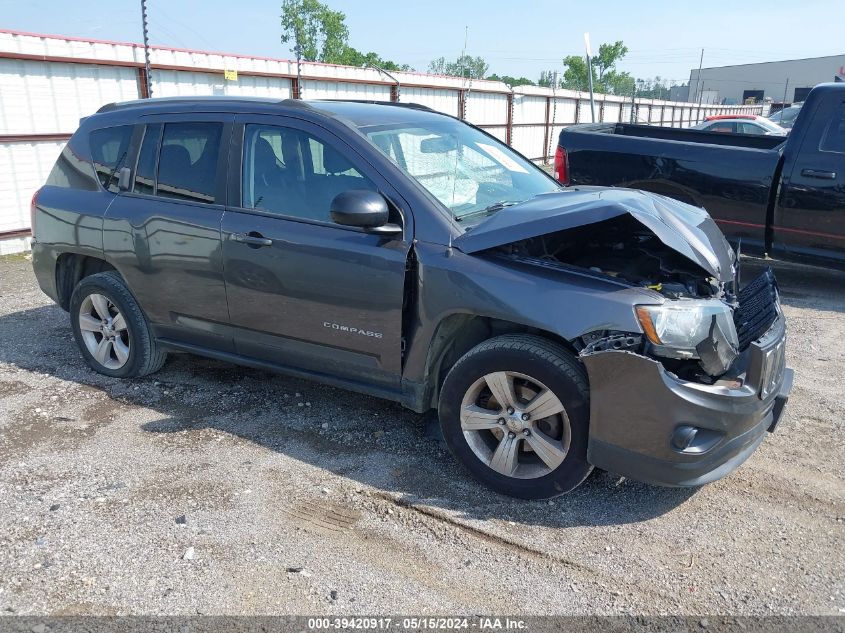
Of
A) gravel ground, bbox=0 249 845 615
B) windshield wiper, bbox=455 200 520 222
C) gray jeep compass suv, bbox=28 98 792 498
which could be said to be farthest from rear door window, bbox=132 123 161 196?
windshield wiper, bbox=455 200 520 222

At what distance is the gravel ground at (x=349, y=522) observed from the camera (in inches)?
112

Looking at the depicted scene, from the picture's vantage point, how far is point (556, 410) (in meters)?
3.28

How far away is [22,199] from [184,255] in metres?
6.36

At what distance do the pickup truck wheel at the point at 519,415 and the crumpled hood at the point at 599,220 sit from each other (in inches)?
19.8

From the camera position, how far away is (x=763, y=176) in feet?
23.3

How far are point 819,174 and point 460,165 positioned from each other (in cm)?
452

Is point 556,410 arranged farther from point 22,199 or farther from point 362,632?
point 22,199

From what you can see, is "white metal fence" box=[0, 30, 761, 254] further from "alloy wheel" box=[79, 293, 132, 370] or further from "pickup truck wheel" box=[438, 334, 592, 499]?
"pickup truck wheel" box=[438, 334, 592, 499]

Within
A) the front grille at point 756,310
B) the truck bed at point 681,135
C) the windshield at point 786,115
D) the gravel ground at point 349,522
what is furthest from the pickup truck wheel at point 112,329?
the windshield at point 786,115

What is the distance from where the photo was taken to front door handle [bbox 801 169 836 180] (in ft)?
22.2

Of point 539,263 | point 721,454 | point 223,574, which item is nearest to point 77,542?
point 223,574

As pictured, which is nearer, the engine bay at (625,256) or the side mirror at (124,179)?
the engine bay at (625,256)

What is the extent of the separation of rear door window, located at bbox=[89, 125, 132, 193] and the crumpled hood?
8.47ft

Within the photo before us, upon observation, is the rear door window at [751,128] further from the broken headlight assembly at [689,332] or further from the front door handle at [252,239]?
A: the front door handle at [252,239]
